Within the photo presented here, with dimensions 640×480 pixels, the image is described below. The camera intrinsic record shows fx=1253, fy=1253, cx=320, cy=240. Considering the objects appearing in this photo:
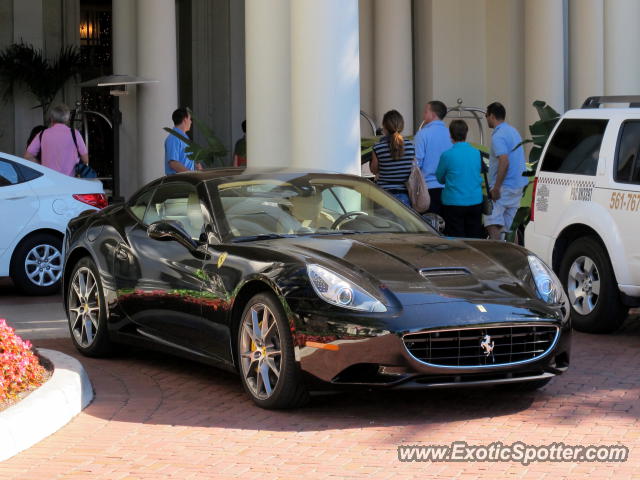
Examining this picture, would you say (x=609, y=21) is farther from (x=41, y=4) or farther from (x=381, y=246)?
(x=381, y=246)

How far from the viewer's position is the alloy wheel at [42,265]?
515 inches

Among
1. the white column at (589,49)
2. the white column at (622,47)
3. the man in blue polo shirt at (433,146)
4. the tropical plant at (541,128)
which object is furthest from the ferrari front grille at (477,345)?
the white column at (589,49)

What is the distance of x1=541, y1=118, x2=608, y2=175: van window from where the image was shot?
10.6 metres

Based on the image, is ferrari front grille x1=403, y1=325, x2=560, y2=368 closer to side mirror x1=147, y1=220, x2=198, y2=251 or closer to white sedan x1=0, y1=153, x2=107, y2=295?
side mirror x1=147, y1=220, x2=198, y2=251

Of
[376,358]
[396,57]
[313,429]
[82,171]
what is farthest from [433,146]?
[396,57]

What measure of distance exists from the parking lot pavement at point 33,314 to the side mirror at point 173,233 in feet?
8.50

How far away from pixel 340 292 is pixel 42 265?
6891 mm

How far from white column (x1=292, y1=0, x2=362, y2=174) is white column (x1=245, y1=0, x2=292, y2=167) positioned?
0.92 m

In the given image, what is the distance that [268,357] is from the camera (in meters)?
7.21

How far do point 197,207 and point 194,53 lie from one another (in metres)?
21.5

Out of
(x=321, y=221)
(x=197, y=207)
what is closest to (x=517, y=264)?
(x=321, y=221)

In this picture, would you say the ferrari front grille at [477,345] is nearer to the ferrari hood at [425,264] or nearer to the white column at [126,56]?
the ferrari hood at [425,264]

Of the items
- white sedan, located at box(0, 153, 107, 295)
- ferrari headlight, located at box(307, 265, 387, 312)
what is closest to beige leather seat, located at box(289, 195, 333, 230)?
ferrari headlight, located at box(307, 265, 387, 312)

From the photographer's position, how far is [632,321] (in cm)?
1124
